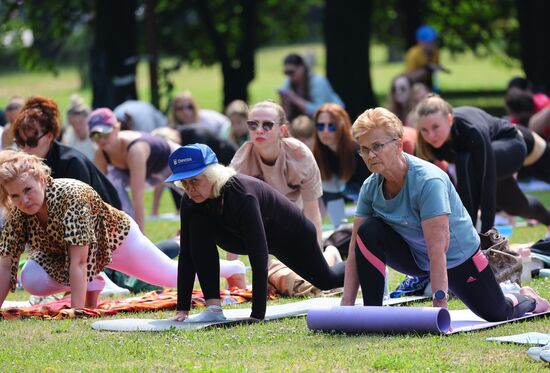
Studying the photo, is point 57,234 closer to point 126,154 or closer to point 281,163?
point 281,163

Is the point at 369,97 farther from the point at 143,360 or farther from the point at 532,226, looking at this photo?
the point at 143,360

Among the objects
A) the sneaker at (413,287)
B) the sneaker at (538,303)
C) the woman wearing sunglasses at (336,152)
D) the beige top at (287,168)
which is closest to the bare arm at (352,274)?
the sneaker at (538,303)

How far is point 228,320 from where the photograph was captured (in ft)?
23.8

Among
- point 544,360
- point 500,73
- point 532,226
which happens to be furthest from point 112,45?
point 500,73

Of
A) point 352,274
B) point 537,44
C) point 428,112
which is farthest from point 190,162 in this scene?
point 537,44

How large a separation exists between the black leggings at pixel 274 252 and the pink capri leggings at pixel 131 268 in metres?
0.98

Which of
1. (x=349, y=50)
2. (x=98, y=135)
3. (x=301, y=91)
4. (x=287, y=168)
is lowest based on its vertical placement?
(x=287, y=168)

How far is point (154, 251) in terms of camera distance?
8508 mm

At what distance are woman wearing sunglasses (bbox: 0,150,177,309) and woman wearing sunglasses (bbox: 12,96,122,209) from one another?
921 mm

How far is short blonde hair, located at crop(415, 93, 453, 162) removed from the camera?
9094mm

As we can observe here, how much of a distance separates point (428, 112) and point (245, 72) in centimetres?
1429

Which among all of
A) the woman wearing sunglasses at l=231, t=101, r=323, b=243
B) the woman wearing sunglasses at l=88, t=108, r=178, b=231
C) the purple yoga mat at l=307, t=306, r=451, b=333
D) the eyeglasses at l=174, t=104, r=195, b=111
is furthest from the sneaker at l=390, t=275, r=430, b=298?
the eyeglasses at l=174, t=104, r=195, b=111

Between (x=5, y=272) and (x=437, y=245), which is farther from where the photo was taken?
(x=5, y=272)

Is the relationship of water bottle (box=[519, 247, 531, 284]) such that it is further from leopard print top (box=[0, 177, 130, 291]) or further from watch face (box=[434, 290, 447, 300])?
leopard print top (box=[0, 177, 130, 291])
